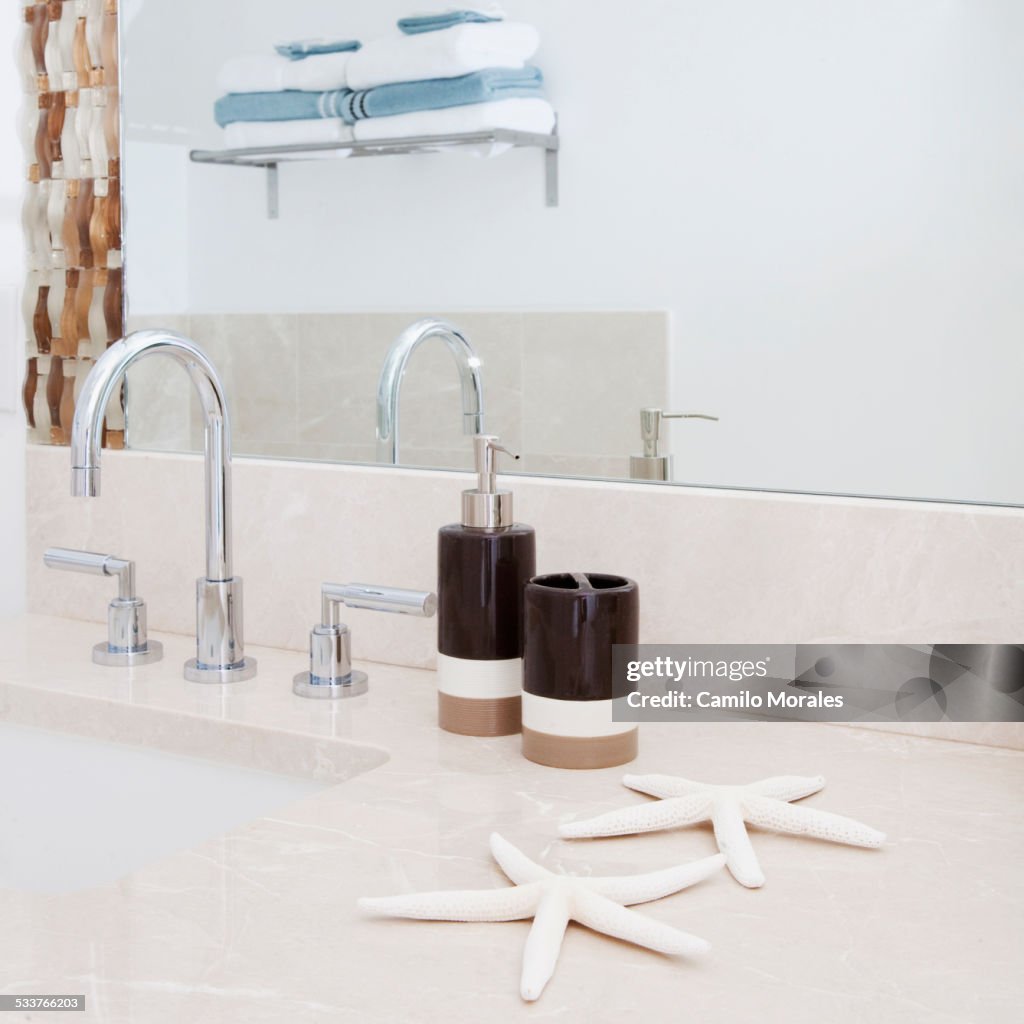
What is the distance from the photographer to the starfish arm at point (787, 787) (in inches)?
37.4

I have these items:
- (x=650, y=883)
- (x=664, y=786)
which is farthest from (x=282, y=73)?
(x=650, y=883)

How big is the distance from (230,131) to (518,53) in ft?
1.21

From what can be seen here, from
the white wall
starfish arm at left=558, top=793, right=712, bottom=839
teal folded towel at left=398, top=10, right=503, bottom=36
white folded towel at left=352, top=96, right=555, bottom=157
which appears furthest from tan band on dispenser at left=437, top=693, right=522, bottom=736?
the white wall

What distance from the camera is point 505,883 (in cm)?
83

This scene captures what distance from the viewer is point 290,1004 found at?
0.69m

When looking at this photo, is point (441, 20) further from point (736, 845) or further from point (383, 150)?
point (736, 845)

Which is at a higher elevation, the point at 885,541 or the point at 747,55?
the point at 747,55

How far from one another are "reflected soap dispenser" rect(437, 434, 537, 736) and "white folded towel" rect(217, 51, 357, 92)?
1.60 feet

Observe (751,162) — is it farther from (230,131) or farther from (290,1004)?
(290,1004)

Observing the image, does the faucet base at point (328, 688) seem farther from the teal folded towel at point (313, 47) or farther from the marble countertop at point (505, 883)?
the teal folded towel at point (313, 47)

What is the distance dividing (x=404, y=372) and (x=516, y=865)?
0.67m

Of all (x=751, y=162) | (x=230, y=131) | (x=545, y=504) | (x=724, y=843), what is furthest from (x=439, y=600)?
(x=230, y=131)

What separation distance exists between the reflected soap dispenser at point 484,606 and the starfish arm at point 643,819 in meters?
0.22

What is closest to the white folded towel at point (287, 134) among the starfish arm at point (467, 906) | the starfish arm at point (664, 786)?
the starfish arm at point (664, 786)
